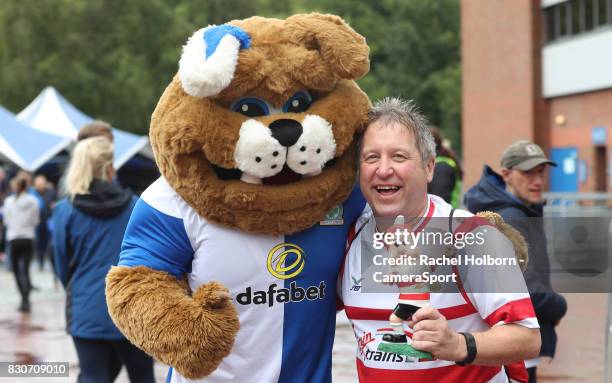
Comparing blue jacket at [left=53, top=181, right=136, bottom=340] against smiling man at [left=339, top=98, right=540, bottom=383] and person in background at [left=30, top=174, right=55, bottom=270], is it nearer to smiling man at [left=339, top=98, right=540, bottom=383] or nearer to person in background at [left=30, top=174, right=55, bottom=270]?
smiling man at [left=339, top=98, right=540, bottom=383]

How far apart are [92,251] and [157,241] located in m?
2.65

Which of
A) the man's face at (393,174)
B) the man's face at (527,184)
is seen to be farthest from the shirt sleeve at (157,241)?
the man's face at (527,184)

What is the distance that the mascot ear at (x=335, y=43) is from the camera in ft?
11.2

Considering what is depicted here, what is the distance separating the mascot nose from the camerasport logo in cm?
38

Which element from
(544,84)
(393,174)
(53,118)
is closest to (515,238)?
(393,174)

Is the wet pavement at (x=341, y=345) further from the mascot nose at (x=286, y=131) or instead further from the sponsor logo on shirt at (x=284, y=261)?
the mascot nose at (x=286, y=131)

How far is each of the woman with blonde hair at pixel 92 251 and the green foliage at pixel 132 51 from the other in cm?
3061

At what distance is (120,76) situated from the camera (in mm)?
39969

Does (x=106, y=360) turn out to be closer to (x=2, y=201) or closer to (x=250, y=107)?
(x=250, y=107)

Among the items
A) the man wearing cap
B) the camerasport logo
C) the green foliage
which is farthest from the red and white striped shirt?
the green foliage

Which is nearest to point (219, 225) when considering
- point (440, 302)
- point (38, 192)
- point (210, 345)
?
point (210, 345)

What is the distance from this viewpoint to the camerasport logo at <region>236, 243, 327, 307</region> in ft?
11.2

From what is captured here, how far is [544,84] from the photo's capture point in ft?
101

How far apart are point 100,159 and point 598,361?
5.17m
